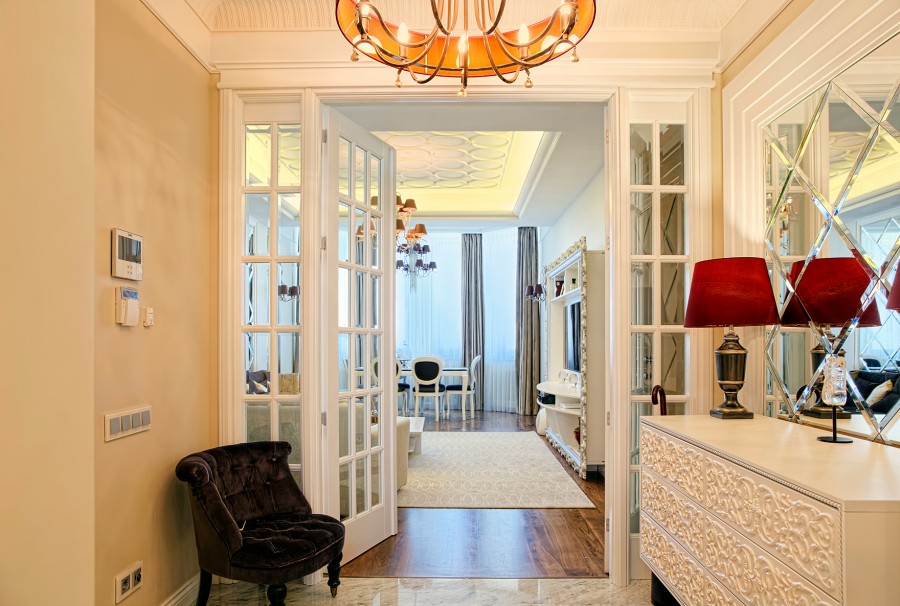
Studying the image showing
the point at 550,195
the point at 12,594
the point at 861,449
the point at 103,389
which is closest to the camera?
the point at 12,594

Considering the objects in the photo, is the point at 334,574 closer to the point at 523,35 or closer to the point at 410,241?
the point at 523,35

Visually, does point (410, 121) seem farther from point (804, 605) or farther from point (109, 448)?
point (804, 605)

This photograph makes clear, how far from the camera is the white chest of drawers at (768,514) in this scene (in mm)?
1235

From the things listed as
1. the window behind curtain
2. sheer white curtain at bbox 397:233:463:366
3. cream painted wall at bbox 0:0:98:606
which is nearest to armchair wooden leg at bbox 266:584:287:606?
cream painted wall at bbox 0:0:98:606

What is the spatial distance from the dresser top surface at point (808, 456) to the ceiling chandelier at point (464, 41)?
1.40m

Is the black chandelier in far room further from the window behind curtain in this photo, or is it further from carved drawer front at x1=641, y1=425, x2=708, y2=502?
carved drawer front at x1=641, y1=425, x2=708, y2=502

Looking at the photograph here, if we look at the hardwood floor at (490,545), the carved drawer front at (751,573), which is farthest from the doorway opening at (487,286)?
the carved drawer front at (751,573)

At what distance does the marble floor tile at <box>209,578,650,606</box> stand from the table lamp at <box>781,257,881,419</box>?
1.32 metres

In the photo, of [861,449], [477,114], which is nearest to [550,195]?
[477,114]

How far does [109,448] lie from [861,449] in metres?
2.62

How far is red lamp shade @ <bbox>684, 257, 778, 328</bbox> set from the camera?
2186 millimetres

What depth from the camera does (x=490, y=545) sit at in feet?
10.9

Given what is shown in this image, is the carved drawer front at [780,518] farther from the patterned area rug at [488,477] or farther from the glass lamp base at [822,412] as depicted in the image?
the patterned area rug at [488,477]

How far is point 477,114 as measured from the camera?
11.1 ft
